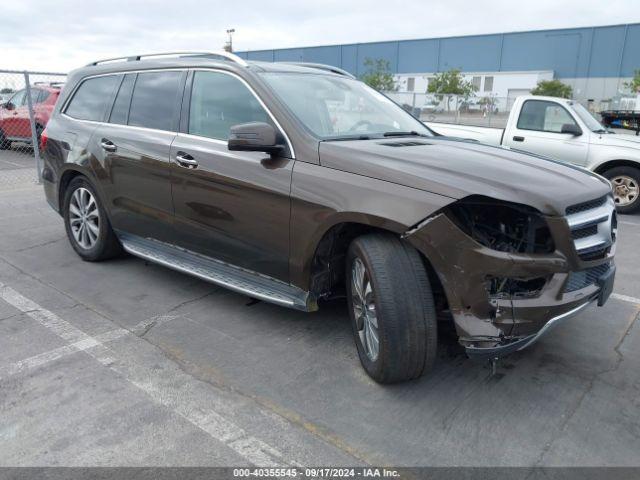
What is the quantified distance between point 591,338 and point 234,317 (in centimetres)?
257

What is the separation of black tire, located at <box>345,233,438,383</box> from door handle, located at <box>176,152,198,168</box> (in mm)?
1596

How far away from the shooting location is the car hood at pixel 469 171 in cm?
266

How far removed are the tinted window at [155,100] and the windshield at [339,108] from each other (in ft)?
3.00

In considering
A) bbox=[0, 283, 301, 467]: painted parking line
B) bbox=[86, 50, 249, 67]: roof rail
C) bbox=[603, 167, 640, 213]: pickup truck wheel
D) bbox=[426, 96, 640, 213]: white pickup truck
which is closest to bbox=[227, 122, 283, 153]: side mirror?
bbox=[86, 50, 249, 67]: roof rail

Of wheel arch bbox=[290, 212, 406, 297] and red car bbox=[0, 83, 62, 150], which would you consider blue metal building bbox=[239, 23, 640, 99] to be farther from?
wheel arch bbox=[290, 212, 406, 297]

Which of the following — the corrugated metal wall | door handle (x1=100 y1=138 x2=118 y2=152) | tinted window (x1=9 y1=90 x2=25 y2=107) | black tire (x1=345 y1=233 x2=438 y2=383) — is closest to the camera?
black tire (x1=345 y1=233 x2=438 y2=383)

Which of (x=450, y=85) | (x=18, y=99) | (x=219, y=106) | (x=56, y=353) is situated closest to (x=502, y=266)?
(x=219, y=106)

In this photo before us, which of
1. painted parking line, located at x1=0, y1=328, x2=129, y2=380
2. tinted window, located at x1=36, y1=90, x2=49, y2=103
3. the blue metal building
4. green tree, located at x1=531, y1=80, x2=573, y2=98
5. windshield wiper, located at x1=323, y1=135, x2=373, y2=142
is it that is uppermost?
the blue metal building

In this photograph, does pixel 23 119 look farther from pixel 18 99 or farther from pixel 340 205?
pixel 340 205

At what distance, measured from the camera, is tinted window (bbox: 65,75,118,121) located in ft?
16.3

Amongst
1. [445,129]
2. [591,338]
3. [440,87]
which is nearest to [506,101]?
Answer: [445,129]

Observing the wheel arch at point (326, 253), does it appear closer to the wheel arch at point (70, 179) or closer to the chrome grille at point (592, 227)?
the chrome grille at point (592, 227)

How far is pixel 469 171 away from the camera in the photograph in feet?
9.33

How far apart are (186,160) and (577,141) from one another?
22.1ft
